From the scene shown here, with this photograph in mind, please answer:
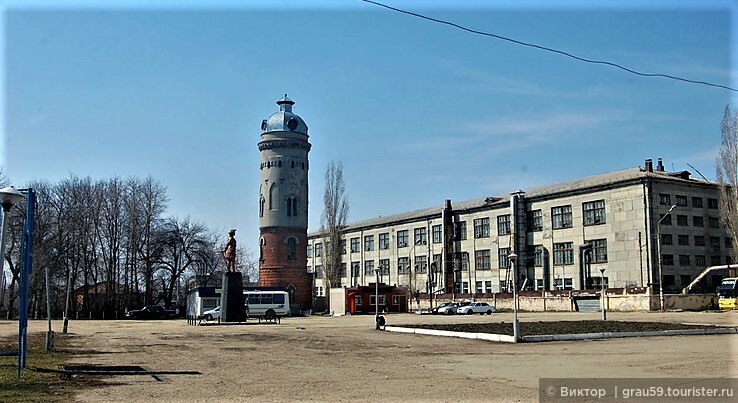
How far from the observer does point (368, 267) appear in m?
96.8

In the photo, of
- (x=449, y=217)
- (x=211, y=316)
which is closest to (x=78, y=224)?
(x=211, y=316)

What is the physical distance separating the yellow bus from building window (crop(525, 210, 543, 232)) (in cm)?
1976

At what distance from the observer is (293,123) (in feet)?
273

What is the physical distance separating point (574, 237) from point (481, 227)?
42.9ft

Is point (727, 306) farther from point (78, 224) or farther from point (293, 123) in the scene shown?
point (78, 224)

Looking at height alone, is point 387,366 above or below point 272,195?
below

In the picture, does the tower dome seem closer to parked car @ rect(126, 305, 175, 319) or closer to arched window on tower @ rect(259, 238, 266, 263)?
arched window on tower @ rect(259, 238, 266, 263)

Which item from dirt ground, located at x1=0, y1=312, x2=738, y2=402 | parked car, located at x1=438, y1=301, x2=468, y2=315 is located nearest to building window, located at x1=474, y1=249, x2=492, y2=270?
parked car, located at x1=438, y1=301, x2=468, y2=315

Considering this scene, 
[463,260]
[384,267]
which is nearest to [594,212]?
[463,260]

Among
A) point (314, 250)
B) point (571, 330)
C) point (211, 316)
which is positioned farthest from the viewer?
point (314, 250)

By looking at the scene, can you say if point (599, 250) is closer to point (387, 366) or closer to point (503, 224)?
point (503, 224)

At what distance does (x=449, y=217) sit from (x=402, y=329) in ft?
170

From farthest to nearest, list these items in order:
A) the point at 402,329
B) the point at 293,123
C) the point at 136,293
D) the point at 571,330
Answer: the point at 293,123 < the point at 136,293 < the point at 402,329 < the point at 571,330

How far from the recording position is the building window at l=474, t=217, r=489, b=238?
258 ft
